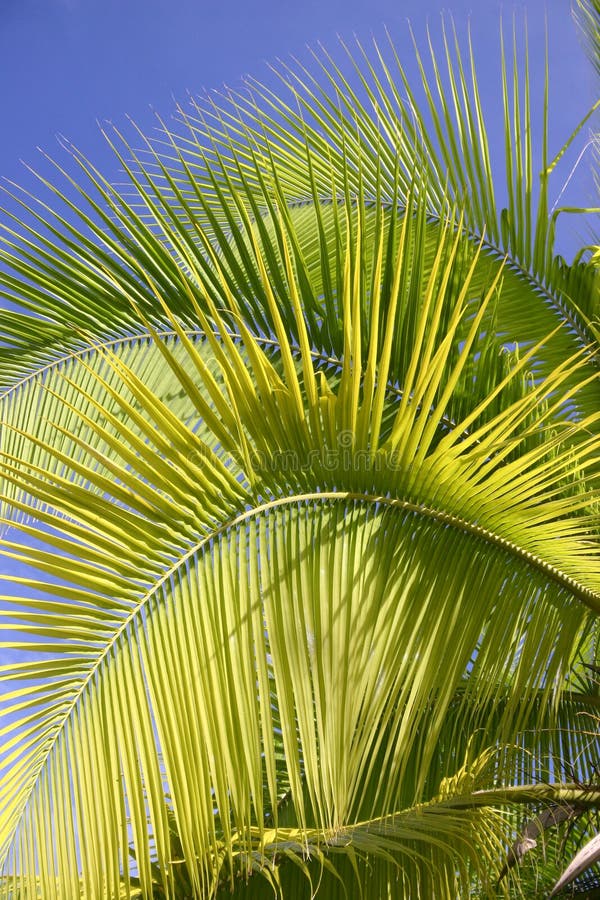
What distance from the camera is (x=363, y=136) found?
11.6 feet

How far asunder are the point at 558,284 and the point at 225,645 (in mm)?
2370

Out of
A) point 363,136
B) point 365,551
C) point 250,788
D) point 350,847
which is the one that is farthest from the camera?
point 363,136

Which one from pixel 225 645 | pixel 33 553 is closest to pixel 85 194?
pixel 33 553

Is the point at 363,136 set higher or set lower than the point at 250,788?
higher

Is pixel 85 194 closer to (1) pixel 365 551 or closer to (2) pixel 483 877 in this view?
(1) pixel 365 551

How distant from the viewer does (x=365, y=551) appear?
6.34 feet

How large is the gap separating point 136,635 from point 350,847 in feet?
2.99

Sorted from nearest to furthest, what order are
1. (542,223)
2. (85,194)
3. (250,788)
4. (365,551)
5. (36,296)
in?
(250,788), (365,551), (85,194), (36,296), (542,223)

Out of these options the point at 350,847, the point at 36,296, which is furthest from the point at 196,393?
the point at 36,296

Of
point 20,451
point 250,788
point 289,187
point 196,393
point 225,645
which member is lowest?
point 250,788

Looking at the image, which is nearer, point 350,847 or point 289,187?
point 350,847

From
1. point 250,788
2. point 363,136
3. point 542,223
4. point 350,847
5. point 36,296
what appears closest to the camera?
point 250,788

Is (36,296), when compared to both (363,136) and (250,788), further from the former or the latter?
(250,788)

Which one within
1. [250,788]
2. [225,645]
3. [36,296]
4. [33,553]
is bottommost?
[250,788]
